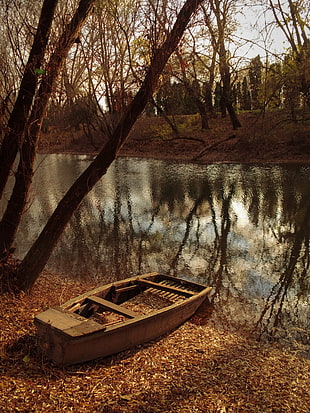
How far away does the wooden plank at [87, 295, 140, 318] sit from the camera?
5.51 meters

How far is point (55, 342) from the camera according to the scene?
4688 mm

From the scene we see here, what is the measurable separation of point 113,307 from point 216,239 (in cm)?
608

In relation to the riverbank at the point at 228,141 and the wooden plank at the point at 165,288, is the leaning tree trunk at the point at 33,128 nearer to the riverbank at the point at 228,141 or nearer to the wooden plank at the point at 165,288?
the wooden plank at the point at 165,288

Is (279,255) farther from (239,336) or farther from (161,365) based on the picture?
(161,365)

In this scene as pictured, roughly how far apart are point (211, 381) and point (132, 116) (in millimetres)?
4258

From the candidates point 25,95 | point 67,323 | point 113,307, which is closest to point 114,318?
point 113,307

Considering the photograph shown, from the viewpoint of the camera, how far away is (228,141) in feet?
95.2

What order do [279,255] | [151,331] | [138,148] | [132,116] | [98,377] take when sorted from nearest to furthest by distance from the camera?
[98,377] → [151,331] → [132,116] → [279,255] → [138,148]

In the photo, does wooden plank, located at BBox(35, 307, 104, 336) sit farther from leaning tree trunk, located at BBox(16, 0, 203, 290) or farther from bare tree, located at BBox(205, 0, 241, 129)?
bare tree, located at BBox(205, 0, 241, 129)

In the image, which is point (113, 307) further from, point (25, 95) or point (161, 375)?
point (25, 95)

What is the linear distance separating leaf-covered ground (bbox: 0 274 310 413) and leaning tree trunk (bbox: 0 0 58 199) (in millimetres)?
2512

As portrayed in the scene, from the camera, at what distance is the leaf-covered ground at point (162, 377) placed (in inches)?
161

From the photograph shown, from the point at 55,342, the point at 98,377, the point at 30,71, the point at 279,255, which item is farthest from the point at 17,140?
the point at 279,255

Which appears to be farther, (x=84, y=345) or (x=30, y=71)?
(x=30, y=71)
